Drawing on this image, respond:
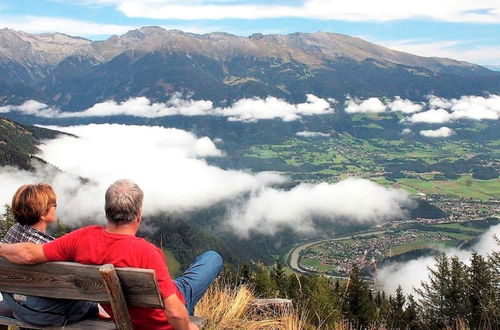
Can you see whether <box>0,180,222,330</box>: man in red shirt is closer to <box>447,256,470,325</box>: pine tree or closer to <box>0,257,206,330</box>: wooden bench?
<box>0,257,206,330</box>: wooden bench

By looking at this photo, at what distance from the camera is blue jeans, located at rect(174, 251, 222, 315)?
553 cm

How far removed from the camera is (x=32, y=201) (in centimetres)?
471

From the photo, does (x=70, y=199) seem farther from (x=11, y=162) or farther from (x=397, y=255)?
(x=397, y=255)

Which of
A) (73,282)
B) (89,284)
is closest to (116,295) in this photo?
(89,284)

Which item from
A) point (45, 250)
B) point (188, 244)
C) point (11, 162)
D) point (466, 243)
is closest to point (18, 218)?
point (45, 250)

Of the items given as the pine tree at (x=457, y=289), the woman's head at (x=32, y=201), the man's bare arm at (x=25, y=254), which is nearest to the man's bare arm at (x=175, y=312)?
the man's bare arm at (x=25, y=254)

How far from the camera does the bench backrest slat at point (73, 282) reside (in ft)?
11.8

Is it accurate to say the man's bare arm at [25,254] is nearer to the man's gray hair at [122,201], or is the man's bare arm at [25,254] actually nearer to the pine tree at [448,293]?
the man's gray hair at [122,201]

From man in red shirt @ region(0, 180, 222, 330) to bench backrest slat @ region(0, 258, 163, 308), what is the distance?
0.14 meters

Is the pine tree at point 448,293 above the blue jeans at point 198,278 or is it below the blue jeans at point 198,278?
below

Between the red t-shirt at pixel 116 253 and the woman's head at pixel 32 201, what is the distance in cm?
75

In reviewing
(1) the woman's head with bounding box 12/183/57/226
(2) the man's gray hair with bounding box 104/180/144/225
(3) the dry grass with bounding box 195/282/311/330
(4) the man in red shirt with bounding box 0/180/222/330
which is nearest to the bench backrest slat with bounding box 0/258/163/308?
(4) the man in red shirt with bounding box 0/180/222/330

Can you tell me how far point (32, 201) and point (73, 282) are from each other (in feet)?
4.19

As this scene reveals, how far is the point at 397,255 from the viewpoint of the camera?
153 m
